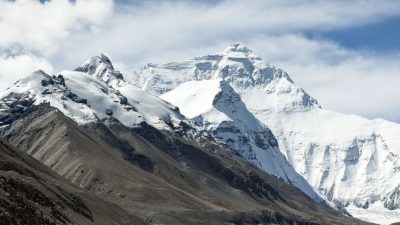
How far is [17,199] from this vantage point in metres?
158

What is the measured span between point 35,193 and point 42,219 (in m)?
36.3

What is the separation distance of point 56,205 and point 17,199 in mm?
38860

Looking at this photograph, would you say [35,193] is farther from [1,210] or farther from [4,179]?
[1,210]

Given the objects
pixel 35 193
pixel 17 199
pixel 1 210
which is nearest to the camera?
pixel 1 210

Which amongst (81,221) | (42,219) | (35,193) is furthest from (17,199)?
(81,221)

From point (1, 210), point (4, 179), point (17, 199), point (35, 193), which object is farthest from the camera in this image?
point (35, 193)

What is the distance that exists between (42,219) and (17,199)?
32.9ft

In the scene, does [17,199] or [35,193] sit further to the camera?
[35,193]

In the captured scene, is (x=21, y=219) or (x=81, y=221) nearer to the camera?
(x=21, y=219)

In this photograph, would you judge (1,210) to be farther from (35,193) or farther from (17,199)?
(35,193)

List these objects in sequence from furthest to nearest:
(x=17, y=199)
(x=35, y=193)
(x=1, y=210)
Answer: (x=35, y=193)
(x=17, y=199)
(x=1, y=210)

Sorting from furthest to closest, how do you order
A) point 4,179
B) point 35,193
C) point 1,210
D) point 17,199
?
1. point 35,193
2. point 4,179
3. point 17,199
4. point 1,210

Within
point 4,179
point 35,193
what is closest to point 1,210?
point 4,179

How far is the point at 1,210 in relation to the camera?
141750mm
